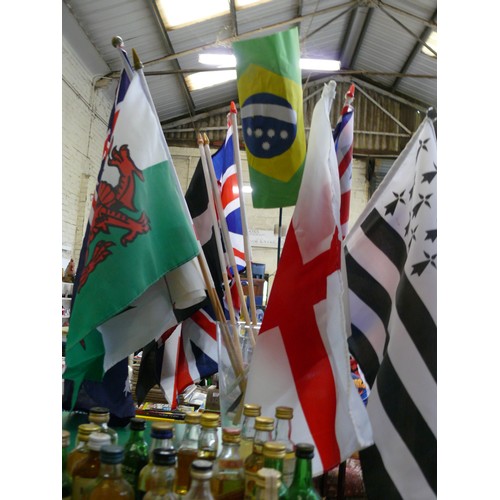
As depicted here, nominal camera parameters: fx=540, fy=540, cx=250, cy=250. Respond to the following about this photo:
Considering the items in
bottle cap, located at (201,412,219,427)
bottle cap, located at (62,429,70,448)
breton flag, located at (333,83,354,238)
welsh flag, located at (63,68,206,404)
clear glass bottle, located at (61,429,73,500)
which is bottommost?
clear glass bottle, located at (61,429,73,500)

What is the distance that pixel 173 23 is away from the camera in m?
7.11

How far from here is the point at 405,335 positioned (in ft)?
4.30

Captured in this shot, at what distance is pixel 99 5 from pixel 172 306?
584cm

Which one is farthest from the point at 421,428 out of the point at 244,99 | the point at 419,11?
the point at 419,11

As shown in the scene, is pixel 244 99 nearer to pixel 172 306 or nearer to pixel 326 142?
pixel 326 142

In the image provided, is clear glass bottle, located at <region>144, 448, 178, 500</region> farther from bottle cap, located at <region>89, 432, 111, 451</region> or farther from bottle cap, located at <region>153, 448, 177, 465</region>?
bottle cap, located at <region>89, 432, 111, 451</region>

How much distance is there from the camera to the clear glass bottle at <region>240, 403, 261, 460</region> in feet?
3.48

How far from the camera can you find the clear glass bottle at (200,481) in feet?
2.55

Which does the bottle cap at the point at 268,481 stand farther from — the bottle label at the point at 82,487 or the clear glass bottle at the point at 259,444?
the bottle label at the point at 82,487

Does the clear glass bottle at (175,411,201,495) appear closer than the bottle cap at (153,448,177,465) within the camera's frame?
No

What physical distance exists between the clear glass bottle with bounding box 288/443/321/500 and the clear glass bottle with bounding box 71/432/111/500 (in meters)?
0.32

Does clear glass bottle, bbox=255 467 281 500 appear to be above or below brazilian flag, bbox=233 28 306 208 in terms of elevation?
below

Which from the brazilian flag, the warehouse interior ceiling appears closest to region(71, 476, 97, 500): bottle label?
the brazilian flag

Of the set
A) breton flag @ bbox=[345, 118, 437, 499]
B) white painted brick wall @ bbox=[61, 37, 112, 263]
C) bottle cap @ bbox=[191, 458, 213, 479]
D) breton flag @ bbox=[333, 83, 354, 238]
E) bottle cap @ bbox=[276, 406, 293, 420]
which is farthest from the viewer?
→ white painted brick wall @ bbox=[61, 37, 112, 263]
